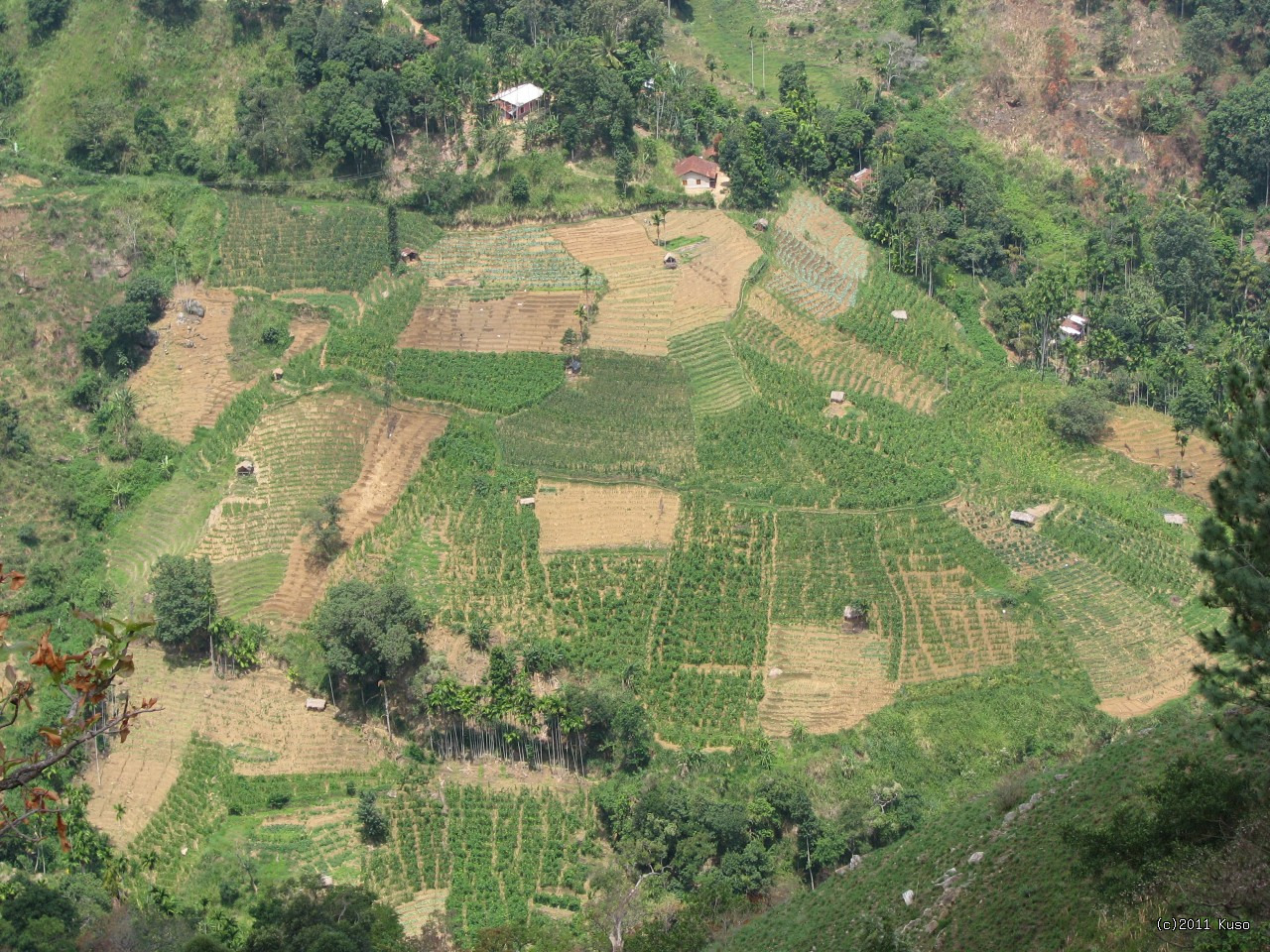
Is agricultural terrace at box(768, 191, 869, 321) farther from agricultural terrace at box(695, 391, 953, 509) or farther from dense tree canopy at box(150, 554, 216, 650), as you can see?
dense tree canopy at box(150, 554, 216, 650)

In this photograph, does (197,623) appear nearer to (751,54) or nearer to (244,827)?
(244,827)

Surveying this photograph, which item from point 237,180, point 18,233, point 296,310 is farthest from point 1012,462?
point 18,233

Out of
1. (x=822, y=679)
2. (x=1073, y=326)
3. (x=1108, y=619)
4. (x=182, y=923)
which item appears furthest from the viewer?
(x=1073, y=326)

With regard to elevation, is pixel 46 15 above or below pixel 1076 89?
above

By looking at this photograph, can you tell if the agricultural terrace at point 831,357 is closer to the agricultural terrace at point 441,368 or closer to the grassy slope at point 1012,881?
the agricultural terrace at point 441,368

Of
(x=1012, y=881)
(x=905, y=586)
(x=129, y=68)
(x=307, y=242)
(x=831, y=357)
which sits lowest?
(x=905, y=586)

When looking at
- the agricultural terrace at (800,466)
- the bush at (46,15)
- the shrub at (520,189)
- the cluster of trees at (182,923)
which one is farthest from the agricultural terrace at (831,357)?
the bush at (46,15)

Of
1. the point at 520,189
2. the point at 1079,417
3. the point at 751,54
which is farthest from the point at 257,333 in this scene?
the point at 1079,417
